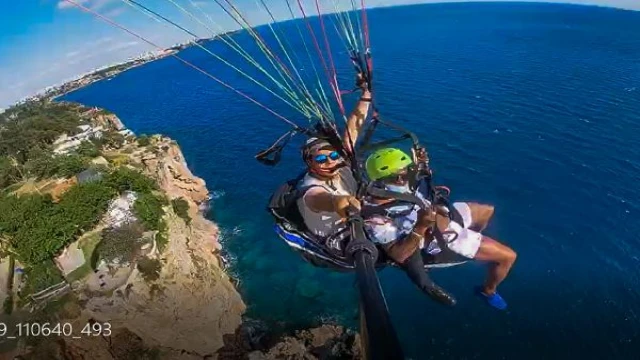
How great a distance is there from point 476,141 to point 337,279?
19.0 metres

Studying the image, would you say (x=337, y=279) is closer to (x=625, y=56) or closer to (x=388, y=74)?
(x=388, y=74)

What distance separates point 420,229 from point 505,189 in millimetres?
24826

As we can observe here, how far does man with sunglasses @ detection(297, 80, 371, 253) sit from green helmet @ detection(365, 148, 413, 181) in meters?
0.50

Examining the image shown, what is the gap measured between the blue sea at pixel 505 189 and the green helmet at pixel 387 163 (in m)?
15.8

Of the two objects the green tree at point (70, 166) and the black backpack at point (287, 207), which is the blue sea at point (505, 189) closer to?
the green tree at point (70, 166)

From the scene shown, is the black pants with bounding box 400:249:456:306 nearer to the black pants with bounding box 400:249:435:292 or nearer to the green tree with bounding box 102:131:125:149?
the black pants with bounding box 400:249:435:292

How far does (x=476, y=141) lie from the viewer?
117 ft

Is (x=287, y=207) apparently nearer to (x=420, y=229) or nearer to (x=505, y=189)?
(x=420, y=229)

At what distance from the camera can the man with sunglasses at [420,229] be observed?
260 inches

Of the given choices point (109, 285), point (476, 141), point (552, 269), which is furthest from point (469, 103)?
point (109, 285)

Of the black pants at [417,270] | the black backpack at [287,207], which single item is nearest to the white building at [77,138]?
the black backpack at [287,207]

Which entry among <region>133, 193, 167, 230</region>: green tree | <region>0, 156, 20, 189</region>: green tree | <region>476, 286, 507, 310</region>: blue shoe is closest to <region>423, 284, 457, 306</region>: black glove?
<region>476, 286, 507, 310</region>: blue shoe

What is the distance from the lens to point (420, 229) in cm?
675

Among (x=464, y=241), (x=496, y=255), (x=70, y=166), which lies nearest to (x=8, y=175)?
(x=70, y=166)
